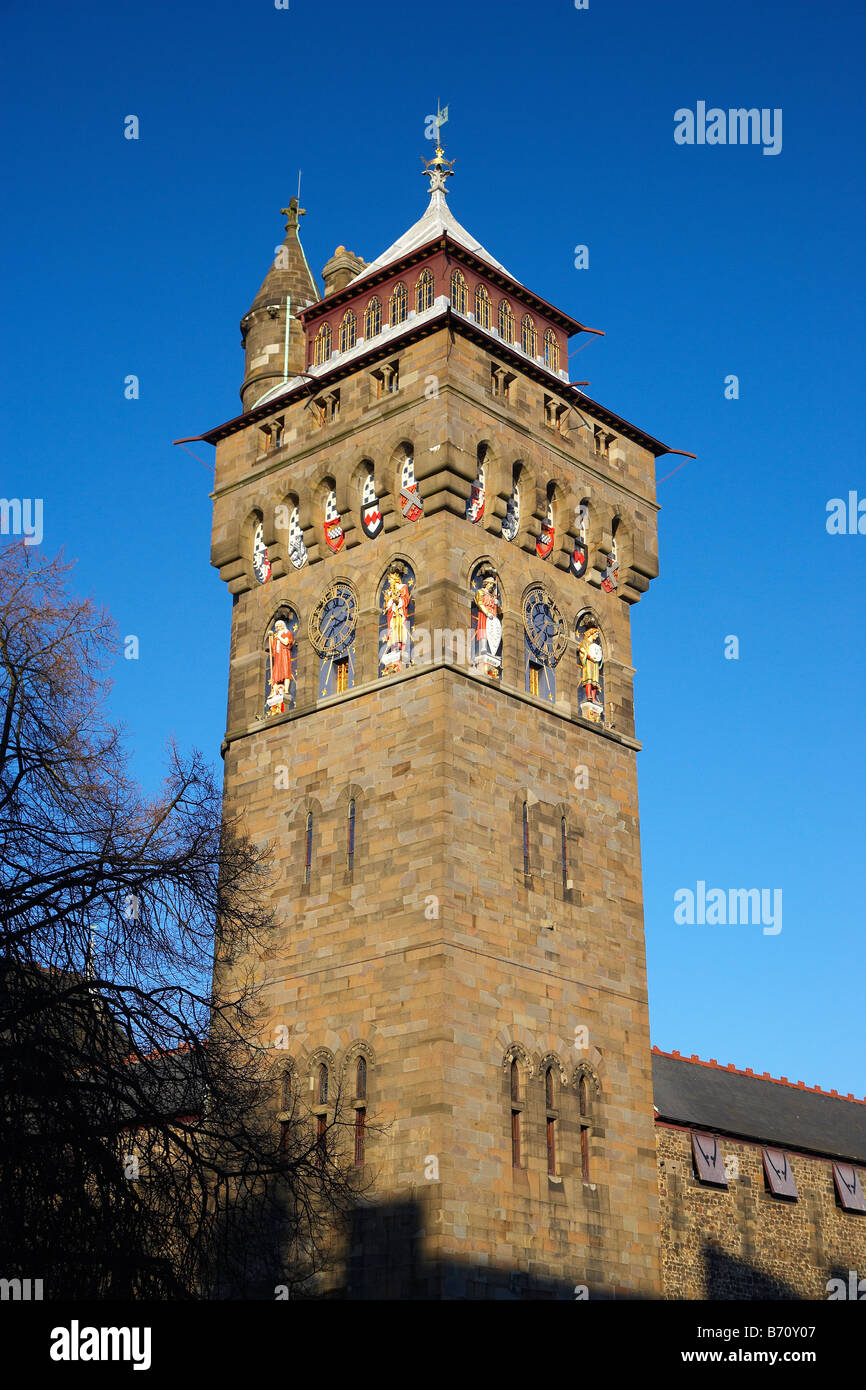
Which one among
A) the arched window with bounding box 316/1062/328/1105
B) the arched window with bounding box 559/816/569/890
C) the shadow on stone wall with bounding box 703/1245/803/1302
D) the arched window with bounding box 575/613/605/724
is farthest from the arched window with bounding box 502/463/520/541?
the shadow on stone wall with bounding box 703/1245/803/1302

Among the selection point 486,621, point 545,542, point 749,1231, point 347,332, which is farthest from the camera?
point 347,332

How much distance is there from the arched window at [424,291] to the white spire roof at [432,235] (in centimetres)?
153

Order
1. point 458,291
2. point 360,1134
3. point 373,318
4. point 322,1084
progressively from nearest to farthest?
point 360,1134, point 322,1084, point 458,291, point 373,318

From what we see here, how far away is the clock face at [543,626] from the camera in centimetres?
3525

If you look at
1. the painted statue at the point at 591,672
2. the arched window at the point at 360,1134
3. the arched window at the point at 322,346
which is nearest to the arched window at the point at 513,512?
the painted statue at the point at 591,672

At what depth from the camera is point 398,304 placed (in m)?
37.2

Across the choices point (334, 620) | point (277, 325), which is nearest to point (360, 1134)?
point (334, 620)

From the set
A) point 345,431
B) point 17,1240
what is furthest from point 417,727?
point 17,1240

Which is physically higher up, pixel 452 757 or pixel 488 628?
pixel 488 628

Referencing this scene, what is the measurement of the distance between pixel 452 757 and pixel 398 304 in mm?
11551

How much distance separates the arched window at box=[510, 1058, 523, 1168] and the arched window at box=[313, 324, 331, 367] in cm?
1745

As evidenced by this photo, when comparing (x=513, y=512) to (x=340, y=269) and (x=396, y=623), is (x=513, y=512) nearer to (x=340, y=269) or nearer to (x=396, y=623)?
(x=396, y=623)

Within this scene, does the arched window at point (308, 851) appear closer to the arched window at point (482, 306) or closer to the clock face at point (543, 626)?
the clock face at point (543, 626)
